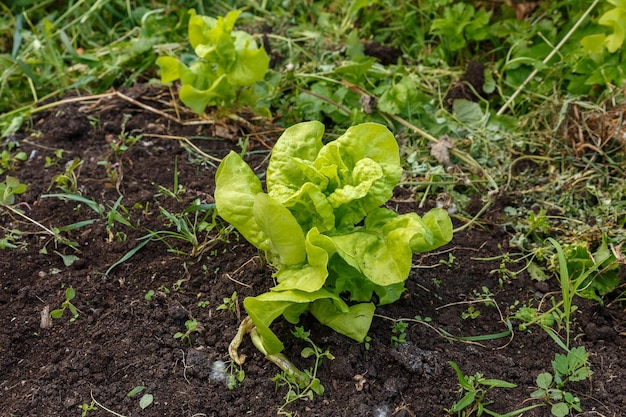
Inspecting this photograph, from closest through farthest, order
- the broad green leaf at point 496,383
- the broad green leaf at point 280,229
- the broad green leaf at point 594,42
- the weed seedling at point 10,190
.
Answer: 1. the broad green leaf at point 280,229
2. the broad green leaf at point 496,383
3. the weed seedling at point 10,190
4. the broad green leaf at point 594,42

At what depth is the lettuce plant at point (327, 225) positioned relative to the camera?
75.0 inches

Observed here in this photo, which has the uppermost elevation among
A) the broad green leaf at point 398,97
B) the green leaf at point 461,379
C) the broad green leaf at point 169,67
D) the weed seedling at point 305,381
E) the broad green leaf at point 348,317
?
the broad green leaf at point 169,67

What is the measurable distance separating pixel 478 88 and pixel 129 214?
5.83 feet

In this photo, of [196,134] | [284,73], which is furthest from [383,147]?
[284,73]

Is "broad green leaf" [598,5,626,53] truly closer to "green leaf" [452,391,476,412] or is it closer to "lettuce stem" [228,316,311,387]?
"green leaf" [452,391,476,412]

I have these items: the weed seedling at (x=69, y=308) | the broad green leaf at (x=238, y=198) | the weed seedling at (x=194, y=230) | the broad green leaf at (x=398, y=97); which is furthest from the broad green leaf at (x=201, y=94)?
the weed seedling at (x=69, y=308)

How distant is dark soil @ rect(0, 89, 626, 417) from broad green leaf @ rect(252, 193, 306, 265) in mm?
289

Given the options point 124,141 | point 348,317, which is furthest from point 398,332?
point 124,141

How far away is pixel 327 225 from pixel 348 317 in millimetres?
279

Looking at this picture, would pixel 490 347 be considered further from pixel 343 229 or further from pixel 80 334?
pixel 80 334

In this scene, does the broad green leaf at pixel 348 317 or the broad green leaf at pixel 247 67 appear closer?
the broad green leaf at pixel 348 317

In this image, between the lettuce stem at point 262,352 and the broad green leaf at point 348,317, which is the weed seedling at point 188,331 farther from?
the broad green leaf at point 348,317

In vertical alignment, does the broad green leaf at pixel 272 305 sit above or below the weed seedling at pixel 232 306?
above

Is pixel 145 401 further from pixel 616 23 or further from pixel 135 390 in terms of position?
pixel 616 23
